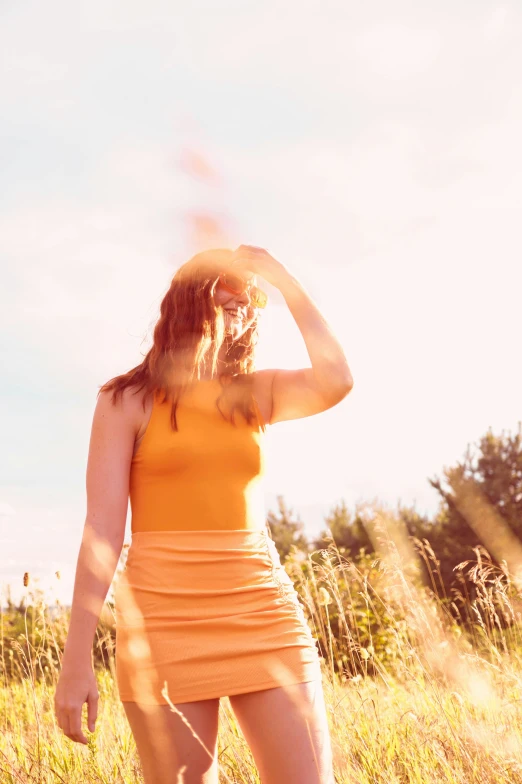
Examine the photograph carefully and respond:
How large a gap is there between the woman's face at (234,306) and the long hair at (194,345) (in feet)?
0.08

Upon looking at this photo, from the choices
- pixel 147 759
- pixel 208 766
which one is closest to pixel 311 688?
pixel 208 766

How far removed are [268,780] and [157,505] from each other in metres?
0.77

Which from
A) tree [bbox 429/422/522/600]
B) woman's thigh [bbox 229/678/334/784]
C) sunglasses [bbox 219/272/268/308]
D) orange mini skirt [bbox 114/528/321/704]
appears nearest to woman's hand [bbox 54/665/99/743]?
orange mini skirt [bbox 114/528/321/704]

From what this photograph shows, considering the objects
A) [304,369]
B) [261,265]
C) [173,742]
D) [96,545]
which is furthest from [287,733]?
[261,265]

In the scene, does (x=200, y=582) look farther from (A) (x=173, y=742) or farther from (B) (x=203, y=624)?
(A) (x=173, y=742)

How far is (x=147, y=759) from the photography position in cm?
189

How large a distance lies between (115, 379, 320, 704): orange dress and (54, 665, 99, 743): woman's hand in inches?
4.6

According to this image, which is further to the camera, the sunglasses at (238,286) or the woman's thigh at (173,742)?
the sunglasses at (238,286)

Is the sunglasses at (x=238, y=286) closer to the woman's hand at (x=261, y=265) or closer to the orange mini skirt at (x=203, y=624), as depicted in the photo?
the woman's hand at (x=261, y=265)

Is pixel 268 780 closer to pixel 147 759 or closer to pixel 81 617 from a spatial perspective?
pixel 147 759

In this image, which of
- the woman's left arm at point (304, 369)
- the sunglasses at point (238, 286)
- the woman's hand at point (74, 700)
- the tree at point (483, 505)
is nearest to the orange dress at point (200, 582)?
the woman's hand at point (74, 700)

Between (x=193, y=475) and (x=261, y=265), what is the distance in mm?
759

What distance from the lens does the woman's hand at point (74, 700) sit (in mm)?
1828

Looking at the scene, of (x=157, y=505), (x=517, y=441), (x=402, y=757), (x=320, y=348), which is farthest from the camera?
(x=517, y=441)
